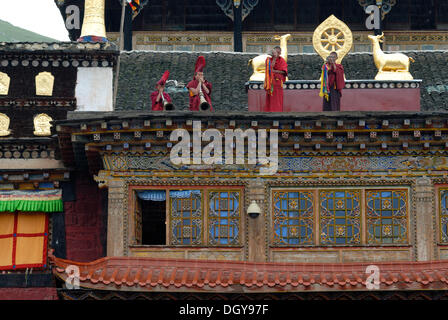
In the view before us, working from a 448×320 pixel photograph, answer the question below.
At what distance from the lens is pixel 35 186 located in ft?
98.9

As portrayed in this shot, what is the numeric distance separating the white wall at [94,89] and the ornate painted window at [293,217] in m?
5.42

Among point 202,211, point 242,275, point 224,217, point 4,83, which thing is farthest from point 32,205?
point 242,275

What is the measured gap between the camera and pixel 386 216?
2858 cm

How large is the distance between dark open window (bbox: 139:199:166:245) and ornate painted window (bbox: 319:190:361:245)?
4.63 m

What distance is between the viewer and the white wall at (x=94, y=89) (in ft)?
101

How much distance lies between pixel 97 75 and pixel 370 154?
7518 millimetres

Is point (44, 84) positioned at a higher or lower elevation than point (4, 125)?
higher

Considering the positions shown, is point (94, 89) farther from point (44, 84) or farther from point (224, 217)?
point (224, 217)

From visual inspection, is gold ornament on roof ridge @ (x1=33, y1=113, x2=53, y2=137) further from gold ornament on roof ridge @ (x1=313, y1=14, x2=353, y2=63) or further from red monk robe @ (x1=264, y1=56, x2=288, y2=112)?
gold ornament on roof ridge @ (x1=313, y1=14, x2=353, y2=63)

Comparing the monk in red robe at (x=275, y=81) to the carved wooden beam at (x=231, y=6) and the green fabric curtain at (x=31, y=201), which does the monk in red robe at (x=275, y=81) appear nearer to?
the green fabric curtain at (x=31, y=201)

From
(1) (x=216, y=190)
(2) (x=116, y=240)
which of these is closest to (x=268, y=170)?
(1) (x=216, y=190)

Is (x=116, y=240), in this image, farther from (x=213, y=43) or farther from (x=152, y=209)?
(x=213, y=43)

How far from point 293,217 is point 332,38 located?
635cm
